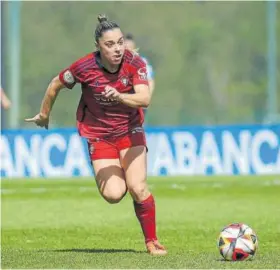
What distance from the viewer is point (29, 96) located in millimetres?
53125

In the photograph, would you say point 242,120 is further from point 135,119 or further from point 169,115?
point 135,119

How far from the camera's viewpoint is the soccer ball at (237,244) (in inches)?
414

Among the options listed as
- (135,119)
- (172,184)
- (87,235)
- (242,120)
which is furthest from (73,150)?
(242,120)

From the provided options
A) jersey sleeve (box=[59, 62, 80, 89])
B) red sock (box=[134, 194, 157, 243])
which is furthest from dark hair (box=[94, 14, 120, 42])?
red sock (box=[134, 194, 157, 243])

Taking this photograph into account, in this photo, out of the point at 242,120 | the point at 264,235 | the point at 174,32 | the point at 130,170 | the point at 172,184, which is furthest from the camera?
the point at 174,32

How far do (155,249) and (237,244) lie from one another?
1.07 m

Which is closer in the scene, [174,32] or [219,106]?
[219,106]

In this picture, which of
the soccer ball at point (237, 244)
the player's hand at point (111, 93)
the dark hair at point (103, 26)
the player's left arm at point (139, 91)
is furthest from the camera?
the dark hair at point (103, 26)

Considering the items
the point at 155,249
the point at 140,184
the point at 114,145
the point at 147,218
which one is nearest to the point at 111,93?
the point at 114,145

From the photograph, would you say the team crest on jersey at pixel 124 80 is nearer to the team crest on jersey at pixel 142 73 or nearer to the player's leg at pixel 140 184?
the team crest on jersey at pixel 142 73

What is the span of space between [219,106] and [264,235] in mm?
43350

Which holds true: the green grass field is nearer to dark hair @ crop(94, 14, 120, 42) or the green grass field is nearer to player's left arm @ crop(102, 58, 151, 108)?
player's left arm @ crop(102, 58, 151, 108)

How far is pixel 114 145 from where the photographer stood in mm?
11570

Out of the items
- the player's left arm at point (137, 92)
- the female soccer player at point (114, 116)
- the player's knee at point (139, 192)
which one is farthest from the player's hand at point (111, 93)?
the player's knee at point (139, 192)
